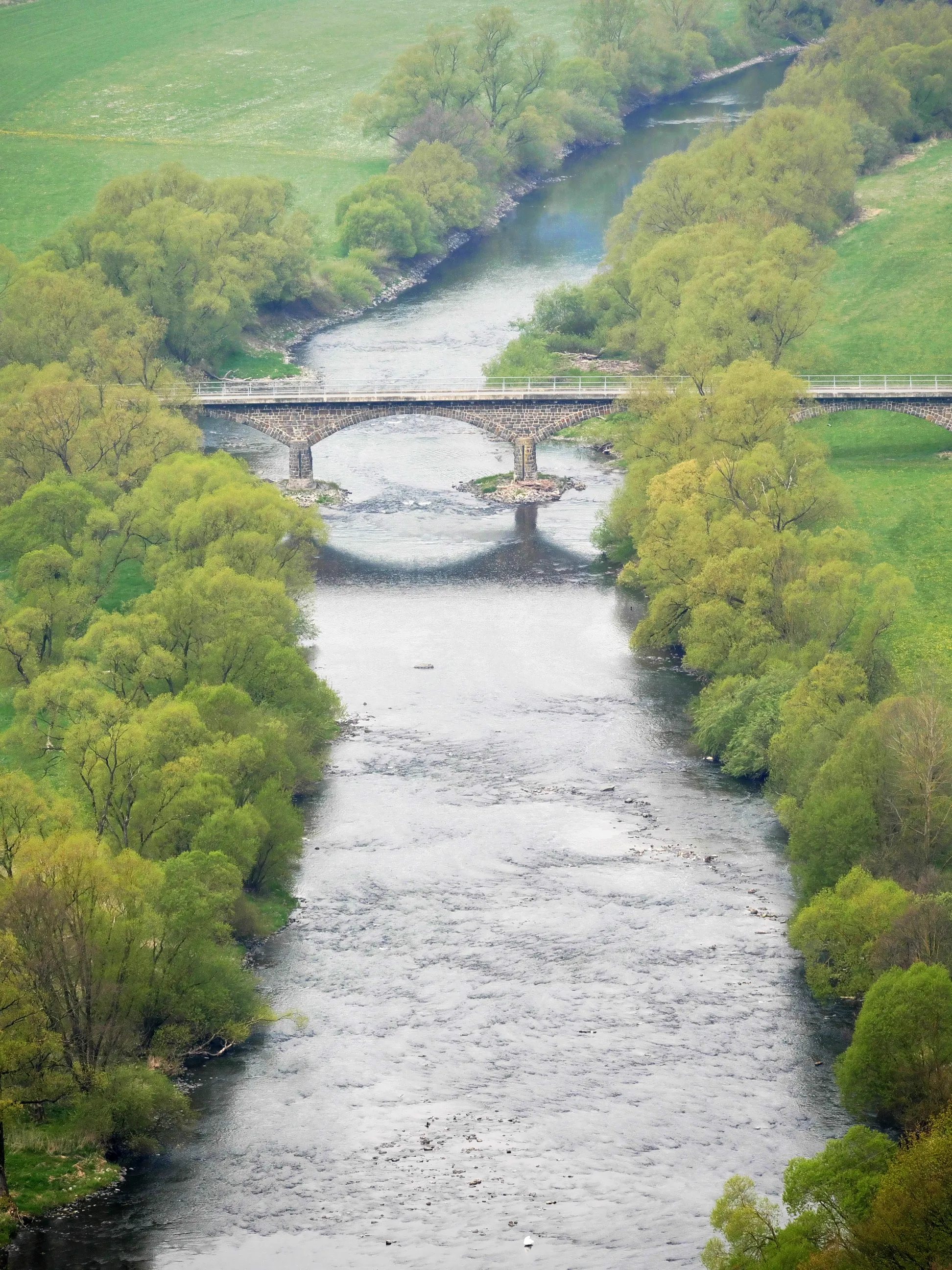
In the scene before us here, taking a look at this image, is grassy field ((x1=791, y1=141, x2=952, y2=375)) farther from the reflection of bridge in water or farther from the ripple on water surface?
the ripple on water surface

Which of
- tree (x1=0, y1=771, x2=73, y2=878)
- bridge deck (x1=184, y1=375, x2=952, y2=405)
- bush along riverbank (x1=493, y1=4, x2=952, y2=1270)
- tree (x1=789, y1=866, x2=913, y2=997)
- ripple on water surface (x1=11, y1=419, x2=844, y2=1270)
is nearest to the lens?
bush along riverbank (x1=493, y1=4, x2=952, y2=1270)

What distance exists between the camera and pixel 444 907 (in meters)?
87.9

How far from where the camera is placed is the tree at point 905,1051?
71.6 m

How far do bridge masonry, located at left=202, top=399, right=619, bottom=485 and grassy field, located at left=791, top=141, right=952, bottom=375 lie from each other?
18.2m

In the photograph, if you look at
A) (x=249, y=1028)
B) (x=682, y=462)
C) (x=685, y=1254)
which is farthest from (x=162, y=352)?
(x=685, y=1254)

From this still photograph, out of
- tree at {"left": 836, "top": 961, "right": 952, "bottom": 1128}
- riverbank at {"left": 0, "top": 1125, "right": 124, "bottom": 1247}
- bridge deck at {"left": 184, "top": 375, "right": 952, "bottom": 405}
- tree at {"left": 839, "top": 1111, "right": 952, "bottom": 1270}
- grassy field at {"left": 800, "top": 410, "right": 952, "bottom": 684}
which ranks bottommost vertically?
riverbank at {"left": 0, "top": 1125, "right": 124, "bottom": 1247}

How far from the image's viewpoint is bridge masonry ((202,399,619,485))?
479 feet

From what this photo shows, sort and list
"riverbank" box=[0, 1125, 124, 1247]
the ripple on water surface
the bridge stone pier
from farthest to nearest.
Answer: the bridge stone pier
"riverbank" box=[0, 1125, 124, 1247]
the ripple on water surface

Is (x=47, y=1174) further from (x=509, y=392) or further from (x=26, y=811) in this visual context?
(x=509, y=392)

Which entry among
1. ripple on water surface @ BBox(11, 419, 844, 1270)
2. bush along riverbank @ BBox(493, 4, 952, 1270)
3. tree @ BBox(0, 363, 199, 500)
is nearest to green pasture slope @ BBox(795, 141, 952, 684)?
bush along riverbank @ BBox(493, 4, 952, 1270)

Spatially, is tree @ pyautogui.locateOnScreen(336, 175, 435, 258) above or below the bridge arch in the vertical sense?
above

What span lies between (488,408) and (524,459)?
4318mm

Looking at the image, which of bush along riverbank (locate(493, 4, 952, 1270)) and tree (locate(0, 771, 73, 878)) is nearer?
bush along riverbank (locate(493, 4, 952, 1270))

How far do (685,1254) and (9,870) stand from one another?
27.3 m
